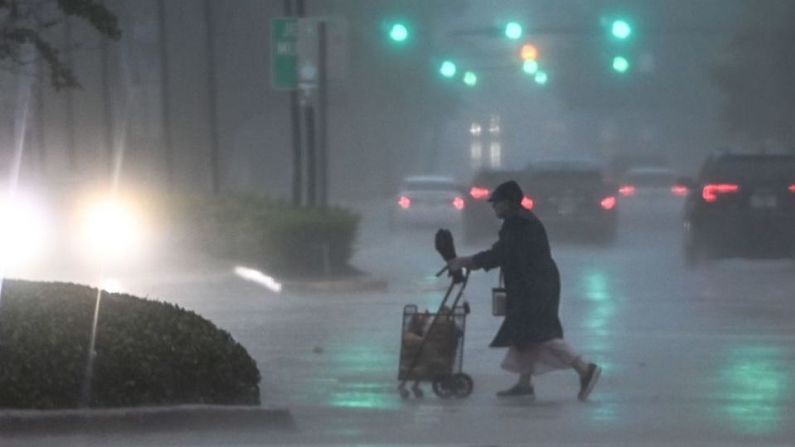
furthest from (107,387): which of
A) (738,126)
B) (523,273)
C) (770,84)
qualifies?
(738,126)

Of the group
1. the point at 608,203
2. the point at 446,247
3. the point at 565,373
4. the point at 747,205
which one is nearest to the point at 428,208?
the point at 608,203

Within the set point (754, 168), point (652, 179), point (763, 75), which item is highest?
point (763, 75)

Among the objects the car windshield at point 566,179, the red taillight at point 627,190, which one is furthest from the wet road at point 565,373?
the red taillight at point 627,190

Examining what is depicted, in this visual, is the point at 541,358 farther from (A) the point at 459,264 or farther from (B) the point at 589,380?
(A) the point at 459,264

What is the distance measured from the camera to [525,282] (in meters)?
14.2

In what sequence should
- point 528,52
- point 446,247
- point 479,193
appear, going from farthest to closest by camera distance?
1. point 528,52
2. point 479,193
3. point 446,247

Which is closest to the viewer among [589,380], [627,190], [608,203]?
[589,380]

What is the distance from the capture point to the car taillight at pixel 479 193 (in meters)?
39.8

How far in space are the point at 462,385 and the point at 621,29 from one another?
2604 centimetres

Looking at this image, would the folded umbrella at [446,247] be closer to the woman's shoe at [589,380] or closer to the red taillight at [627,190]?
the woman's shoe at [589,380]

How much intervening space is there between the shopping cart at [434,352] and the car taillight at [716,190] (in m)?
17.2

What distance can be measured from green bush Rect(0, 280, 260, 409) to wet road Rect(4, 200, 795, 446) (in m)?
0.44

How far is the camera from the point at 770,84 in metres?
60.7

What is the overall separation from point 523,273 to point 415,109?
66.0 m
